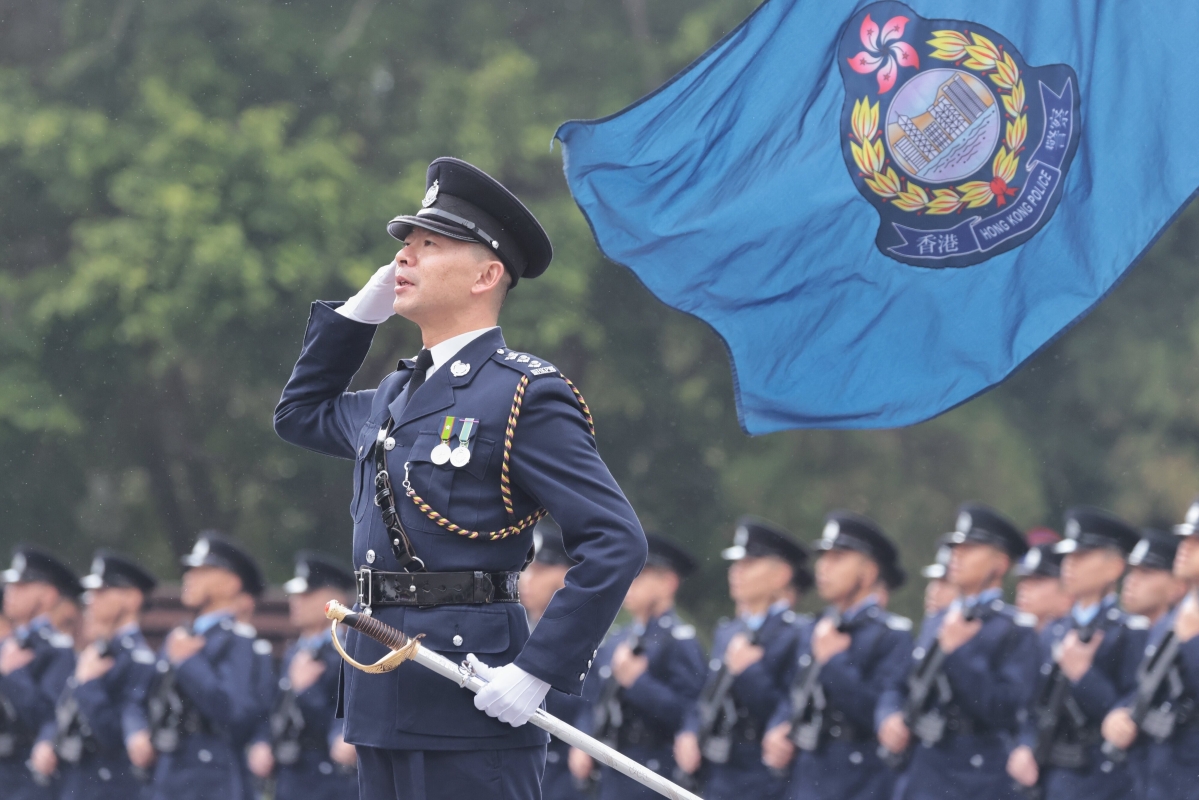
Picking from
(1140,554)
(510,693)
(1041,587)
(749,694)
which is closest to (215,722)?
(749,694)

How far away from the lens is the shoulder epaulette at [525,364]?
370 cm

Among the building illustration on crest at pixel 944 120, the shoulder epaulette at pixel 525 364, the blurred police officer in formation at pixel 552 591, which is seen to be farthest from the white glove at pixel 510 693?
the blurred police officer in formation at pixel 552 591

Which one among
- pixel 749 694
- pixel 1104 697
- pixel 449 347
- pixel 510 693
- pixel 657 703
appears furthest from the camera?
pixel 657 703

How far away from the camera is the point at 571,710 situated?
9.40 m

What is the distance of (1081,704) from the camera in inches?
310

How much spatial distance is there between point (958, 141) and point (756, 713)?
5.13 metres

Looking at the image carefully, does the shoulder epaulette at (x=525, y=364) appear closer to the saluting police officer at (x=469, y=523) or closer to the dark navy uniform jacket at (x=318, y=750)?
the saluting police officer at (x=469, y=523)

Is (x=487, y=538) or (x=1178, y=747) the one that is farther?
(x=1178, y=747)

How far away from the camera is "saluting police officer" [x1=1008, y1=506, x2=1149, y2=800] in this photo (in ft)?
25.6

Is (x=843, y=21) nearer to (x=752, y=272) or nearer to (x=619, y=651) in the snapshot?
(x=752, y=272)

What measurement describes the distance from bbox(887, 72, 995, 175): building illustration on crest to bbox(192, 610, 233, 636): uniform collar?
21.8ft

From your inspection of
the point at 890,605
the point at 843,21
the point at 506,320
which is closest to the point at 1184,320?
the point at 890,605

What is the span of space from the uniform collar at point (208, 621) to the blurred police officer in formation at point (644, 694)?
2146 millimetres

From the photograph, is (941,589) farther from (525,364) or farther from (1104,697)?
(525,364)
